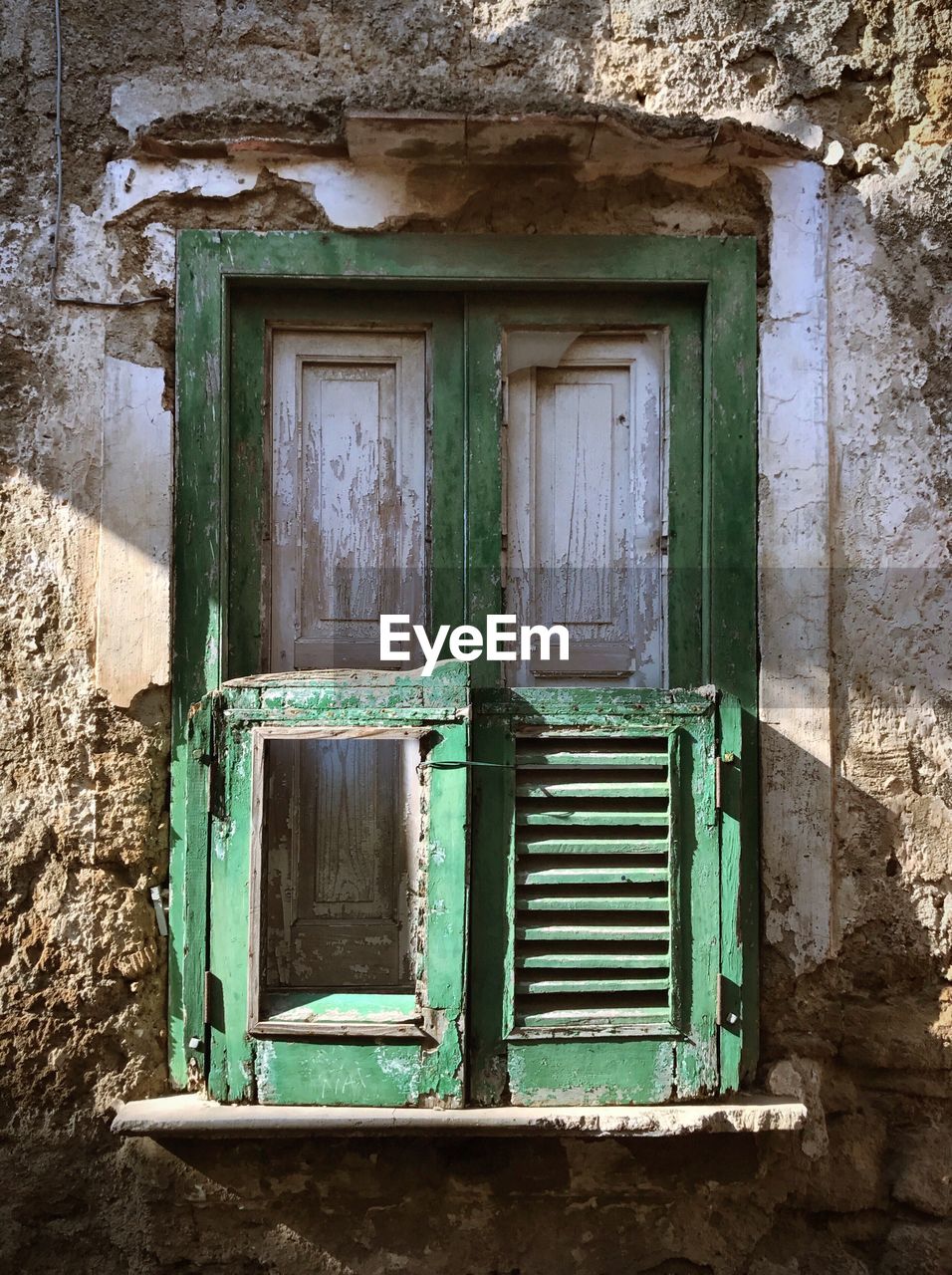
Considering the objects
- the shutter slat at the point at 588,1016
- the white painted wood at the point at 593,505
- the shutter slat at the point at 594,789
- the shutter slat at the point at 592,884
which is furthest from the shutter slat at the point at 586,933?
the white painted wood at the point at 593,505

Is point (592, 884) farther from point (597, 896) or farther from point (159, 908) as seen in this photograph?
point (159, 908)

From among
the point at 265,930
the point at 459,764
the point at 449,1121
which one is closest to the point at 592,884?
the point at 459,764

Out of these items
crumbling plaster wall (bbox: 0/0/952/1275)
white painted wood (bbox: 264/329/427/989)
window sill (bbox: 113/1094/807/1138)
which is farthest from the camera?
white painted wood (bbox: 264/329/427/989)

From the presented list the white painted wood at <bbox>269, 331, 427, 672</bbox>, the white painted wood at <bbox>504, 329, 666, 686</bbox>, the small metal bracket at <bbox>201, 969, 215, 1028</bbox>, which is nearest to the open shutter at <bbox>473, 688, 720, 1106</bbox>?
the white painted wood at <bbox>504, 329, 666, 686</bbox>

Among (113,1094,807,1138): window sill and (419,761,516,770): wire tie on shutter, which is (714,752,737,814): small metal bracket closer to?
(419,761,516,770): wire tie on shutter

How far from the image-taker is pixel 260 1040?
2352mm

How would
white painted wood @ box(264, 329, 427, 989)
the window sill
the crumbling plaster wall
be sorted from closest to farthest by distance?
the window sill < the crumbling plaster wall < white painted wood @ box(264, 329, 427, 989)

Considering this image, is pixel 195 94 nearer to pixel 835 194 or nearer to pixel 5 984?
pixel 835 194

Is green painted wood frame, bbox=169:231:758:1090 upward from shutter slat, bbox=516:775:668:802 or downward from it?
upward

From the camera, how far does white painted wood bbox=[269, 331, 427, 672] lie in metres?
2.65

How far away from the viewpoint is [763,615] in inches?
99.8

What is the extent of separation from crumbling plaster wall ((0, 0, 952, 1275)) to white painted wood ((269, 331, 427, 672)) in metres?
0.30

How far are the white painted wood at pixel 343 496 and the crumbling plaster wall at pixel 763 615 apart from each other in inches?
11.8

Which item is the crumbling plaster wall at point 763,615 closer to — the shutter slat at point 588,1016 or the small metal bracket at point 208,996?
the small metal bracket at point 208,996
